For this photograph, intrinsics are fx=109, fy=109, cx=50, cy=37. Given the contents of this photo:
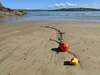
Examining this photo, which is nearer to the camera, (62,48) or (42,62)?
(42,62)

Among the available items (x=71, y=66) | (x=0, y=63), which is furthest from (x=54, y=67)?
(x=0, y=63)

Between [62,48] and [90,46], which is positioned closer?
[62,48]

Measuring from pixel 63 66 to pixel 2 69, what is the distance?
1.76 m

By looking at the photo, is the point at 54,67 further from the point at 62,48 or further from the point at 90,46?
the point at 90,46

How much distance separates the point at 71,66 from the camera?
3.22m

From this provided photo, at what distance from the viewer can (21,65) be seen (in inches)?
131

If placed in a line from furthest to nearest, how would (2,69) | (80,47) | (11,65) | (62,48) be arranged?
(80,47), (62,48), (11,65), (2,69)

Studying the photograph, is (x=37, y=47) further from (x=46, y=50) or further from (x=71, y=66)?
(x=71, y=66)

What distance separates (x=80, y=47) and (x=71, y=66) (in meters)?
1.62

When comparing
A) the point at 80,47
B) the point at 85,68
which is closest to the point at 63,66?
the point at 85,68

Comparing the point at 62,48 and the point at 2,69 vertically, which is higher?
the point at 62,48

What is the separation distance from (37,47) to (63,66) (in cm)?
185

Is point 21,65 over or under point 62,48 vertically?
under

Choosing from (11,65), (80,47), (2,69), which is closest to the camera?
(2,69)
